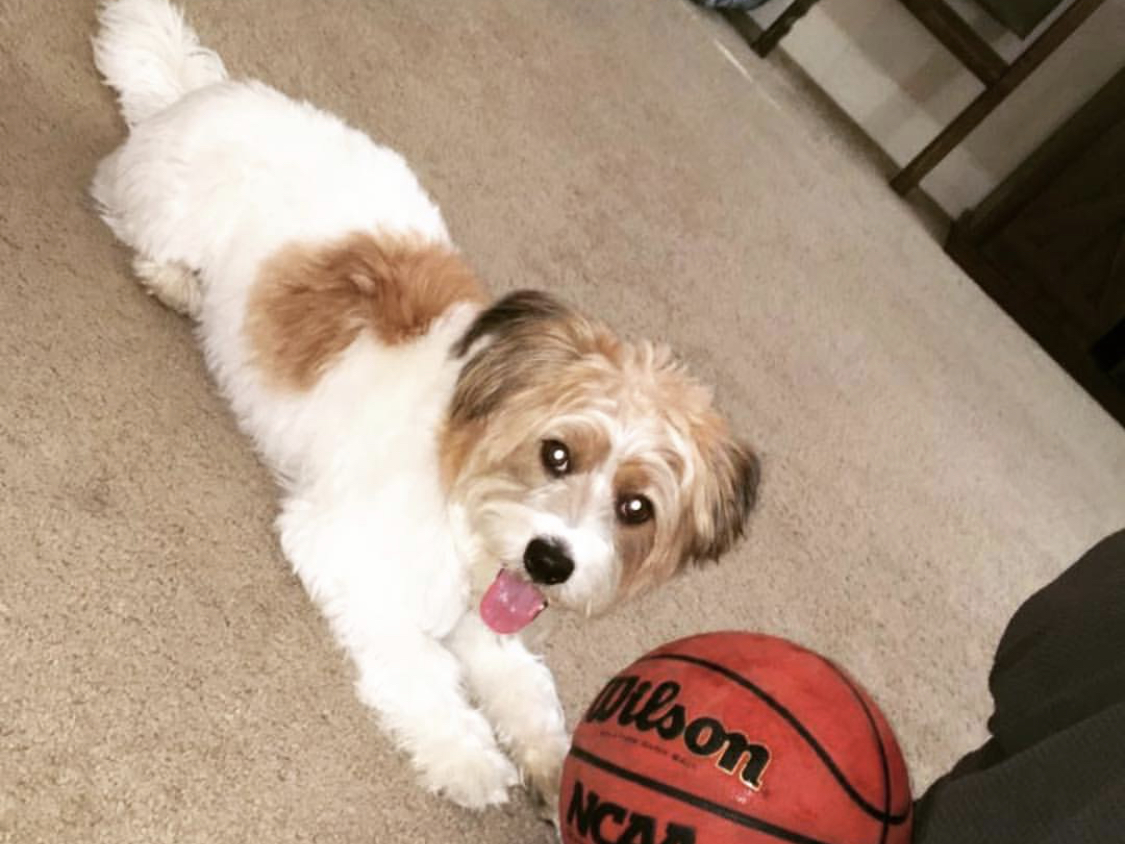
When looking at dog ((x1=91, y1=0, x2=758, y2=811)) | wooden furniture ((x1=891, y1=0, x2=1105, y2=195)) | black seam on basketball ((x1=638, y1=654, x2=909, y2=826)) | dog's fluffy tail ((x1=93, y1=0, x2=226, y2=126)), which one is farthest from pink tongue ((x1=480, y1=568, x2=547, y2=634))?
wooden furniture ((x1=891, y1=0, x2=1105, y2=195))

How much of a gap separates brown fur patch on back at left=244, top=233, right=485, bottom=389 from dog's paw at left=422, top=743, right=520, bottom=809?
0.70m

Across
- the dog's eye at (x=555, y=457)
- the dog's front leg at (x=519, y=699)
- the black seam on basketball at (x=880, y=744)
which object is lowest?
the dog's front leg at (x=519, y=699)

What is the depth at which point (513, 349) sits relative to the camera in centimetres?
171

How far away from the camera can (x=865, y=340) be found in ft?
10.7

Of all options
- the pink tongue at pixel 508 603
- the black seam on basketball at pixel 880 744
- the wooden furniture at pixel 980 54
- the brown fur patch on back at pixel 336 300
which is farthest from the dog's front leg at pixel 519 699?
the wooden furniture at pixel 980 54

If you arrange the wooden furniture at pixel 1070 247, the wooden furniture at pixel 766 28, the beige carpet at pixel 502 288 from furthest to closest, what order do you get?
1. the wooden furniture at pixel 766 28
2. the wooden furniture at pixel 1070 247
3. the beige carpet at pixel 502 288

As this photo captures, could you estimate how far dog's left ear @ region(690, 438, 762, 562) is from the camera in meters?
1.73

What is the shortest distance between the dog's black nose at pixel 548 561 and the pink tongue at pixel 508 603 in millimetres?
125

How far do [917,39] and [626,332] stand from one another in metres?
2.15

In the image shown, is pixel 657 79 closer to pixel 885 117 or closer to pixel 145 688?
pixel 885 117

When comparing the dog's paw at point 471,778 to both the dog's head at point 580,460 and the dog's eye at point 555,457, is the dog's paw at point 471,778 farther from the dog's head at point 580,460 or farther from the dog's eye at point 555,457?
the dog's eye at point 555,457

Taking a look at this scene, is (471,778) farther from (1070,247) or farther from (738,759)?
(1070,247)

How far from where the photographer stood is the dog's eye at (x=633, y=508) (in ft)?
5.50

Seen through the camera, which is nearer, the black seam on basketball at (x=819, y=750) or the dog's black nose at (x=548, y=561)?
the black seam on basketball at (x=819, y=750)
